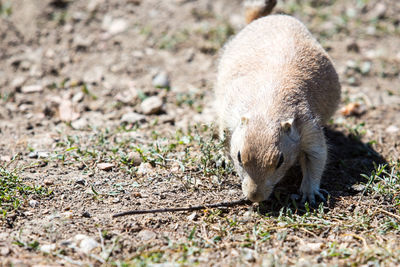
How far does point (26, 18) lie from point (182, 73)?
278 centimetres

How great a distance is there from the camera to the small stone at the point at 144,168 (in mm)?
4637

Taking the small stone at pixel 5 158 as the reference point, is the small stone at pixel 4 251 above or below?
below

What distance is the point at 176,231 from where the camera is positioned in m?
3.87

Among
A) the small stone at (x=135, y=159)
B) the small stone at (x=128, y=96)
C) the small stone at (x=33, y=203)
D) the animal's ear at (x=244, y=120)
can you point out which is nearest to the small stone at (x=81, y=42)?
the small stone at (x=128, y=96)

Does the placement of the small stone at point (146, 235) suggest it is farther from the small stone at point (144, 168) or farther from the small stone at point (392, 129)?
the small stone at point (392, 129)

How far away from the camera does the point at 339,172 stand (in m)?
4.99

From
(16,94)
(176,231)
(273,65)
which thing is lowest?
(176,231)

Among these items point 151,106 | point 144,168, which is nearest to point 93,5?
point 151,106

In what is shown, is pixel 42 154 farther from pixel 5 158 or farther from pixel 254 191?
pixel 254 191

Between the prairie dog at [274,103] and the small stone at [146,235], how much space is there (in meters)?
0.85

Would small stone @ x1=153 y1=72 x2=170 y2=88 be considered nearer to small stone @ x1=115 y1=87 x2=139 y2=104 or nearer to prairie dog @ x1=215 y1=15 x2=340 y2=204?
small stone @ x1=115 y1=87 x2=139 y2=104

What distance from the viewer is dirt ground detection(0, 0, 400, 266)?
3666 mm

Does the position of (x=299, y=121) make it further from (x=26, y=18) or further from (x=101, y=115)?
(x=26, y=18)

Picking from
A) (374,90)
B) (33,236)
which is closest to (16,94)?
(33,236)
